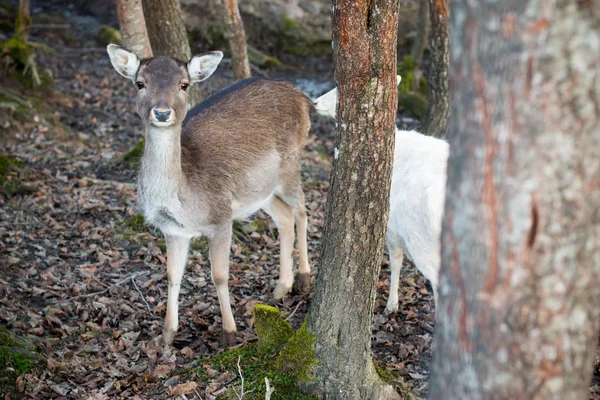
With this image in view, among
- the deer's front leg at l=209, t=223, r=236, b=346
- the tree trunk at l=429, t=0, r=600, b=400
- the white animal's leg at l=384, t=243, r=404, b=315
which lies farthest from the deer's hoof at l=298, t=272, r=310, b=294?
the tree trunk at l=429, t=0, r=600, b=400

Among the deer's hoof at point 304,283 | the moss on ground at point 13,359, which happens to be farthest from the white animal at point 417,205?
the moss on ground at point 13,359

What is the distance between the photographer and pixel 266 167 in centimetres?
689

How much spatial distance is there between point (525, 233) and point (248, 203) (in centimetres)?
445

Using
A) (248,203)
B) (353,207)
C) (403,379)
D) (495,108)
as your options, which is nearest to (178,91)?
(248,203)

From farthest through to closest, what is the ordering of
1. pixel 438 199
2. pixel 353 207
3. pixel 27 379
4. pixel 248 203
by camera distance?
1. pixel 248 203
2. pixel 438 199
3. pixel 27 379
4. pixel 353 207

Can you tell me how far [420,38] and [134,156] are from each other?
5872 mm

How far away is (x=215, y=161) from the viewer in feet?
21.2

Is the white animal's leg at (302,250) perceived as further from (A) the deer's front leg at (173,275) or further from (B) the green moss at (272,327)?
(B) the green moss at (272,327)

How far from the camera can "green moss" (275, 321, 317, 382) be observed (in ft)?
16.1

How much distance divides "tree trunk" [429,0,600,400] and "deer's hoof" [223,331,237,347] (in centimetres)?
365

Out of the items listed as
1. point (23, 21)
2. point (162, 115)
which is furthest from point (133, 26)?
point (23, 21)

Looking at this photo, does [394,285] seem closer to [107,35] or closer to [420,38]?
[420,38]

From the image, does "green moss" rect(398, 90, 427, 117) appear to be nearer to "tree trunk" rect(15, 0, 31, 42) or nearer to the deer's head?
"tree trunk" rect(15, 0, 31, 42)

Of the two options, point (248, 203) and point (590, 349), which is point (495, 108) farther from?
point (248, 203)
